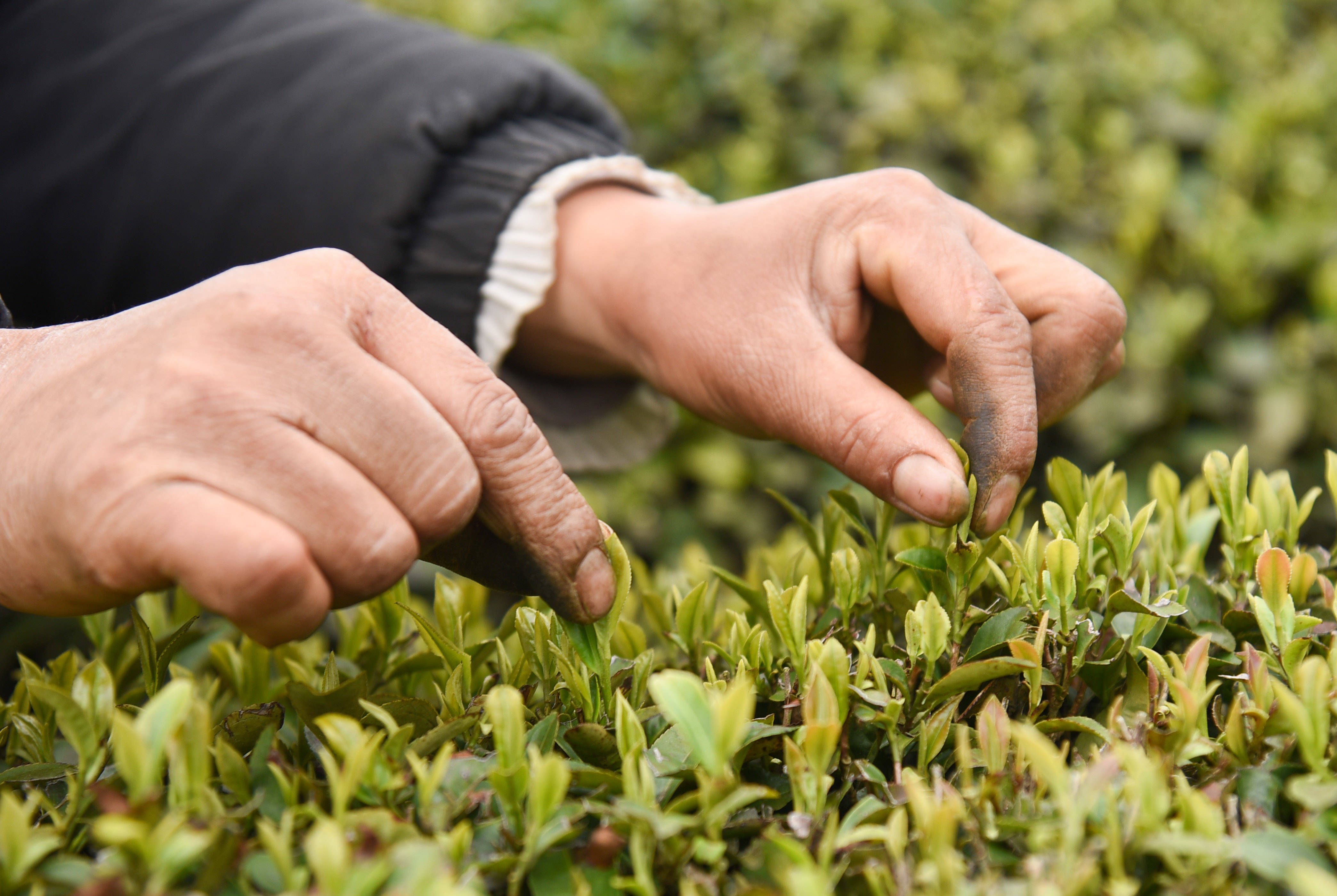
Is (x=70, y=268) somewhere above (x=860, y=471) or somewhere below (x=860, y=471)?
below

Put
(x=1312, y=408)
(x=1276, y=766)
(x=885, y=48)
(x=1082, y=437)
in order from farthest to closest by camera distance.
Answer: (x=885, y=48) < (x=1082, y=437) < (x=1312, y=408) < (x=1276, y=766)

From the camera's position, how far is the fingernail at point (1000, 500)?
1206 millimetres

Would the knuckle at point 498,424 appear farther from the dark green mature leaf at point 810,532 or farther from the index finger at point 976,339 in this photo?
the index finger at point 976,339

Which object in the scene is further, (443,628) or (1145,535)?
(1145,535)

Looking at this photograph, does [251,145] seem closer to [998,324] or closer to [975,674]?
[998,324]

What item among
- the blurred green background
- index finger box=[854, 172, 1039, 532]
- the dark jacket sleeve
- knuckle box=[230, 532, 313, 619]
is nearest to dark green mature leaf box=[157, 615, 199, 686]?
knuckle box=[230, 532, 313, 619]

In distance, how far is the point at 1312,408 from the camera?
2.40 meters

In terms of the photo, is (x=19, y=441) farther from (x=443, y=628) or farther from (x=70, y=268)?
(x=70, y=268)

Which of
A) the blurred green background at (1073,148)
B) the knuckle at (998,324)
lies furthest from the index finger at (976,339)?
the blurred green background at (1073,148)

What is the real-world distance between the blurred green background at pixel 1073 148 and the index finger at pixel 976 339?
1.41 m

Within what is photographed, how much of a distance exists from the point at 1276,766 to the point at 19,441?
3.85 feet

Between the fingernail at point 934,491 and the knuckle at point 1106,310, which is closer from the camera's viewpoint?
the fingernail at point 934,491

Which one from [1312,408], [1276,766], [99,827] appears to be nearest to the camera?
[99,827]

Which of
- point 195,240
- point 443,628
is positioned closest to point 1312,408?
point 443,628
